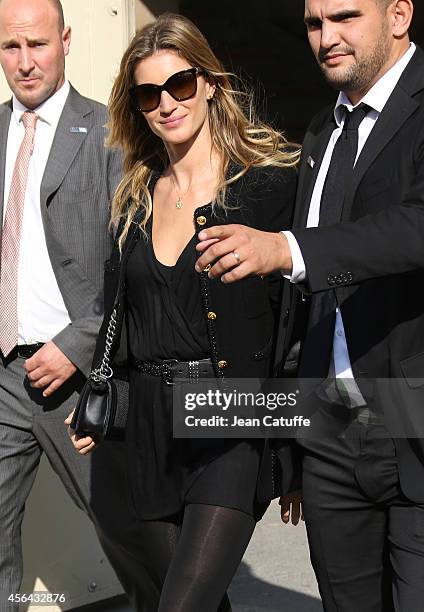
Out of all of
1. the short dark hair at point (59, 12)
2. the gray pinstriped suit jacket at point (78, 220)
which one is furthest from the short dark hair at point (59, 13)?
the gray pinstriped suit jacket at point (78, 220)

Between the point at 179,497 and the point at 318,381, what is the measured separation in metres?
0.58

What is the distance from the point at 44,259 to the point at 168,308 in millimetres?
728

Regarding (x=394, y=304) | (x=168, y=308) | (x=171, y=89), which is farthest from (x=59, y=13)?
(x=394, y=304)

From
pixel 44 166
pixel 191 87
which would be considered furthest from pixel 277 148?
pixel 44 166

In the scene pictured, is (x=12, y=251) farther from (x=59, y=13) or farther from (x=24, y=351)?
(x=59, y=13)

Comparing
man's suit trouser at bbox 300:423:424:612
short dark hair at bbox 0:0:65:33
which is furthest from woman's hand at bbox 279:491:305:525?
short dark hair at bbox 0:0:65:33

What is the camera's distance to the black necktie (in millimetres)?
2988

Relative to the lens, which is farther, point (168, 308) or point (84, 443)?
point (84, 443)

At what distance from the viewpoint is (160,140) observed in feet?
12.1

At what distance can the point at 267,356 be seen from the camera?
3.32m

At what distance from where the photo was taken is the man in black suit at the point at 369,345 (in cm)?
289

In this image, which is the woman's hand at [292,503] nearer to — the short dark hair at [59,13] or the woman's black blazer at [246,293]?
the woman's black blazer at [246,293]

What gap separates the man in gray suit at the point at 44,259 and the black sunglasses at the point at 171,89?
1.81 feet

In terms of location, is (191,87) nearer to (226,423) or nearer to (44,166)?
(44,166)
